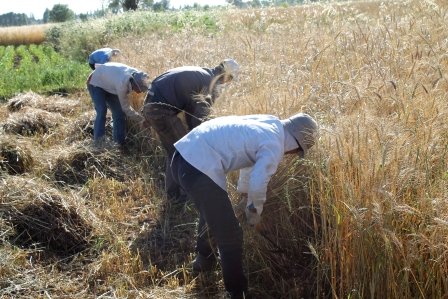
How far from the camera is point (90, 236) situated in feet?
13.7

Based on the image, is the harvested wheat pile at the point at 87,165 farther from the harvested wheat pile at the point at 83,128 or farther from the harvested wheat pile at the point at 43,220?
the harvested wheat pile at the point at 43,220

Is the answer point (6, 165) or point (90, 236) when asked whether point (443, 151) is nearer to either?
point (90, 236)

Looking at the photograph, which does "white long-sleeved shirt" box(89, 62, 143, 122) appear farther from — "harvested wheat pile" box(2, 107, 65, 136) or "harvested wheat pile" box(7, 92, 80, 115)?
"harvested wheat pile" box(7, 92, 80, 115)

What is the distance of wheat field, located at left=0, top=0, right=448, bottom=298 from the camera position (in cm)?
270

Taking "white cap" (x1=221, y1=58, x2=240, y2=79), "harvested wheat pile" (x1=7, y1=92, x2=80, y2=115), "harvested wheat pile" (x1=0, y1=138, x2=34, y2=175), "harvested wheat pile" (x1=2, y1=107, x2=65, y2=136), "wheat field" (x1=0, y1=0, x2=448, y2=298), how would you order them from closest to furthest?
"wheat field" (x1=0, y1=0, x2=448, y2=298), "white cap" (x1=221, y1=58, x2=240, y2=79), "harvested wheat pile" (x1=0, y1=138, x2=34, y2=175), "harvested wheat pile" (x1=2, y1=107, x2=65, y2=136), "harvested wheat pile" (x1=7, y1=92, x2=80, y2=115)

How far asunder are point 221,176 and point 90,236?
156 cm

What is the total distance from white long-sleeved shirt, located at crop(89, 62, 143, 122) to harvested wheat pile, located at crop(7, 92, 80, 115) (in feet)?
7.69

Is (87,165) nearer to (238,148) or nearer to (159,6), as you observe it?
(238,148)

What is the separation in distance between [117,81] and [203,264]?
2884 millimetres

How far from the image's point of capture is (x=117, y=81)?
229 inches

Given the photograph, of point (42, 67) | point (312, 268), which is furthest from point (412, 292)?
point (42, 67)

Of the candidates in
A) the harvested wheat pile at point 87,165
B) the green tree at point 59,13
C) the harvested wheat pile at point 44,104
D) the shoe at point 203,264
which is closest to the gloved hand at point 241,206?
the shoe at point 203,264

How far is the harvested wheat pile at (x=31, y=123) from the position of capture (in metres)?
7.09

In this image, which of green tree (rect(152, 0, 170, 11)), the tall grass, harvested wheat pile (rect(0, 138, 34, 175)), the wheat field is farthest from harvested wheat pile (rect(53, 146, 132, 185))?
the tall grass
